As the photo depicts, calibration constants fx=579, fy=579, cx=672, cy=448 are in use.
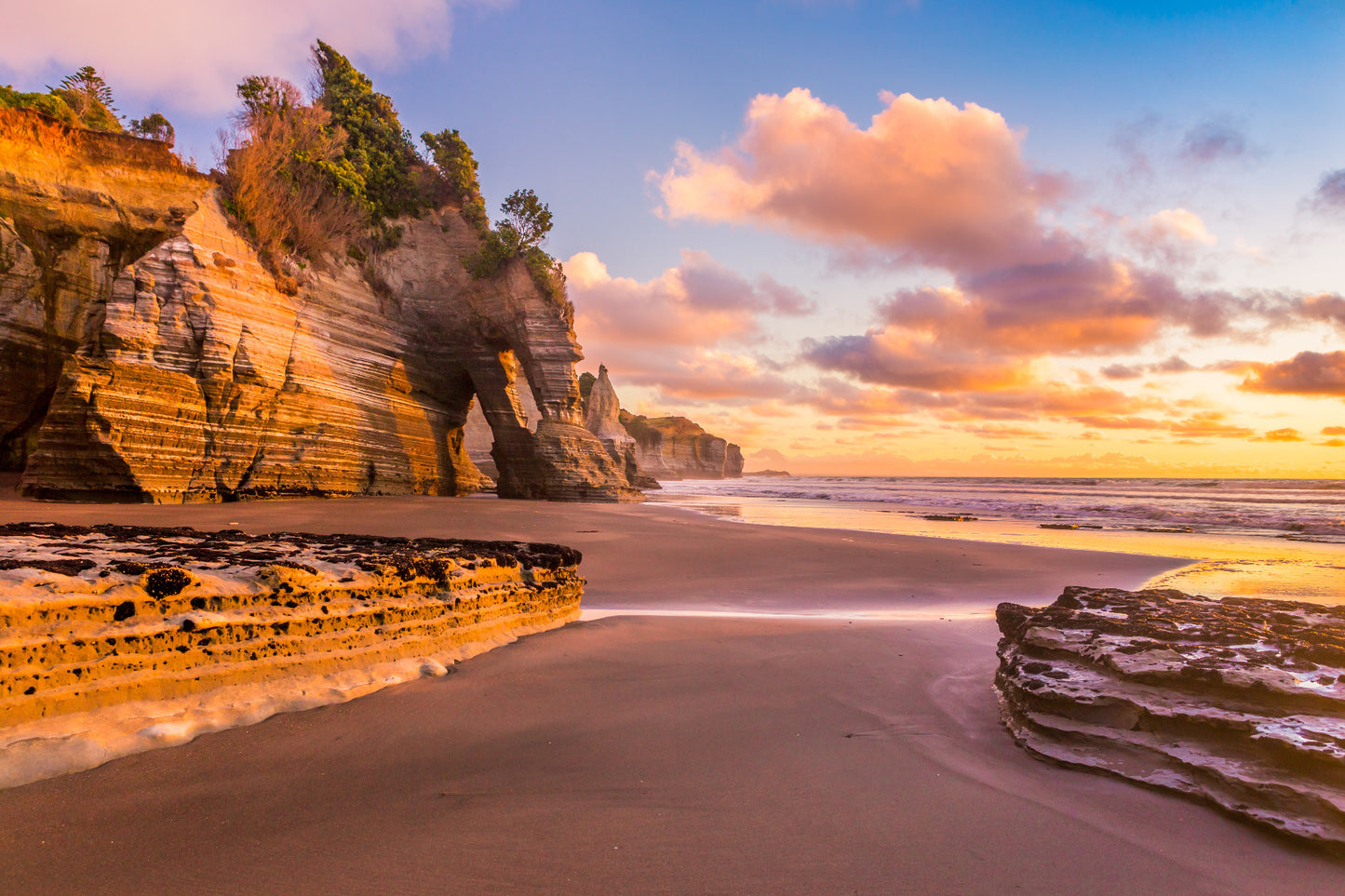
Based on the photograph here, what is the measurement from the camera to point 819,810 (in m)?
2.02

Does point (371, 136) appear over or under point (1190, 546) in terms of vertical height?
over

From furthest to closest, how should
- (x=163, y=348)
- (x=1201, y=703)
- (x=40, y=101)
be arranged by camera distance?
(x=40, y=101), (x=163, y=348), (x=1201, y=703)

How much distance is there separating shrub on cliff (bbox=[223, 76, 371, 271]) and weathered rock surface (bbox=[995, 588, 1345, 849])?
18015 mm

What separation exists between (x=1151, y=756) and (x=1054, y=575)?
723cm

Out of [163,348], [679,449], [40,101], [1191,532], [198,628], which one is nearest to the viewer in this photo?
[198,628]

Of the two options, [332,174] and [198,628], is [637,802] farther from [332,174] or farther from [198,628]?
[332,174]

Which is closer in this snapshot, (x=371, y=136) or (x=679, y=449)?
(x=371, y=136)

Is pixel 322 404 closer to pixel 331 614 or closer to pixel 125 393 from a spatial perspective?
pixel 125 393

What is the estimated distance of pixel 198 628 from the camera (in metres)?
2.61

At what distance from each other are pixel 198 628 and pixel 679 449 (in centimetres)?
10114

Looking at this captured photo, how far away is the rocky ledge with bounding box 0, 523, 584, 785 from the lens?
2.14m

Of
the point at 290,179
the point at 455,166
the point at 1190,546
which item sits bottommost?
the point at 1190,546

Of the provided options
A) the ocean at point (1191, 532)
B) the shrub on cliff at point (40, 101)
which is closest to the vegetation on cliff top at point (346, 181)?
the shrub on cliff at point (40, 101)

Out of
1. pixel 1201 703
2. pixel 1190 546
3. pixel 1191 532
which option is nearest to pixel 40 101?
pixel 1201 703
